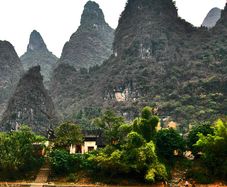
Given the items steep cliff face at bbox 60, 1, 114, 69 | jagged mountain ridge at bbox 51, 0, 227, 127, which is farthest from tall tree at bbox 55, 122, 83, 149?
steep cliff face at bbox 60, 1, 114, 69

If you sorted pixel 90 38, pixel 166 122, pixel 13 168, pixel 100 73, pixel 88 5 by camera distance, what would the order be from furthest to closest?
pixel 88 5 < pixel 90 38 < pixel 100 73 < pixel 166 122 < pixel 13 168

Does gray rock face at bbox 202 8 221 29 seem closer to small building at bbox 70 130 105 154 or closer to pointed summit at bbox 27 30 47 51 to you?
pointed summit at bbox 27 30 47 51

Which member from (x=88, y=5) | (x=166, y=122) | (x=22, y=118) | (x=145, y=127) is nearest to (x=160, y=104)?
(x=166, y=122)

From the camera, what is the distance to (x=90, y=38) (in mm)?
163500

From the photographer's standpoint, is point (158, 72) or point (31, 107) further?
point (158, 72)

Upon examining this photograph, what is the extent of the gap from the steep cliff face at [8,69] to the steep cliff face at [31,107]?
1522 inches

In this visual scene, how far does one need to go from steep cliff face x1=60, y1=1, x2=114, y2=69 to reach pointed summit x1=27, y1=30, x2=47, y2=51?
27025mm

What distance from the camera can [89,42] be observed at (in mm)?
161750

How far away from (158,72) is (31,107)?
30.9m

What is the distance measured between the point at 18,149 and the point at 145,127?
10.7 meters

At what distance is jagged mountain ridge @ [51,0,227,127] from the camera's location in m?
82.5

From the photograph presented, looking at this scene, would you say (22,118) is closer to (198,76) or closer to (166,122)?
(166,122)

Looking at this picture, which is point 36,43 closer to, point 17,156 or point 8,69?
point 8,69

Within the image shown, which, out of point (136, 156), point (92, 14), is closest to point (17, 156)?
point (136, 156)
